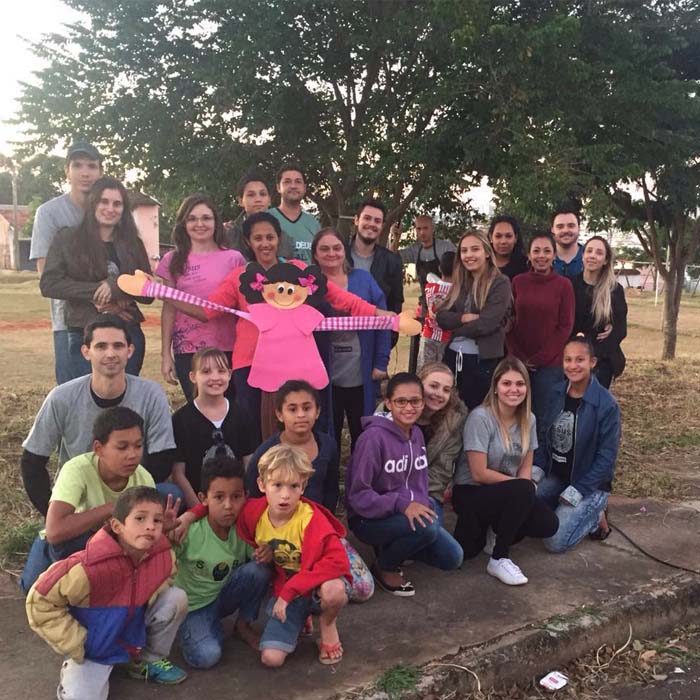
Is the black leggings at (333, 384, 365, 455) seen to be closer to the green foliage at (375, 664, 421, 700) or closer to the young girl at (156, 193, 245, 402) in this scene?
the young girl at (156, 193, 245, 402)

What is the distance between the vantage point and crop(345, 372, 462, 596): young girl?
3502mm

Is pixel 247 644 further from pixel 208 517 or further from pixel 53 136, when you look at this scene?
pixel 53 136

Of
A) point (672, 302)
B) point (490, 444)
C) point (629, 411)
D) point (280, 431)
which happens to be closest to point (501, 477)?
point (490, 444)

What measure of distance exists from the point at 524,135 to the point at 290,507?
216 inches

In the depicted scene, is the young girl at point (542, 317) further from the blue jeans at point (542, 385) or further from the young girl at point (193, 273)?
the young girl at point (193, 273)

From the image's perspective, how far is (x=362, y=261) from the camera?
4977 mm

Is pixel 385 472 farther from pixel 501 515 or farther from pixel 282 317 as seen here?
pixel 282 317

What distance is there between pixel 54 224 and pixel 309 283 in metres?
1.52

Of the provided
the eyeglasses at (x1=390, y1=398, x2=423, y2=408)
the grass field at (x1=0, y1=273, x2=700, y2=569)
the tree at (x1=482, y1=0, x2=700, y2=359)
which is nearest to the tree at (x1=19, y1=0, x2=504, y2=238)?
the tree at (x1=482, y1=0, x2=700, y2=359)

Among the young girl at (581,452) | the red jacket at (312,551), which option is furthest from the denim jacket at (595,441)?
the red jacket at (312,551)

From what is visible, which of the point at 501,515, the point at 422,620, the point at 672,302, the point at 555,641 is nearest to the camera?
the point at 555,641

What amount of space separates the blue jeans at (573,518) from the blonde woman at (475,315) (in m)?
0.85

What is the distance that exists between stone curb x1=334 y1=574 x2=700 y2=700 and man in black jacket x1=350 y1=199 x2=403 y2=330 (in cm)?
245

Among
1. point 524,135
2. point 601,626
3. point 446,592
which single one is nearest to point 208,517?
point 446,592
